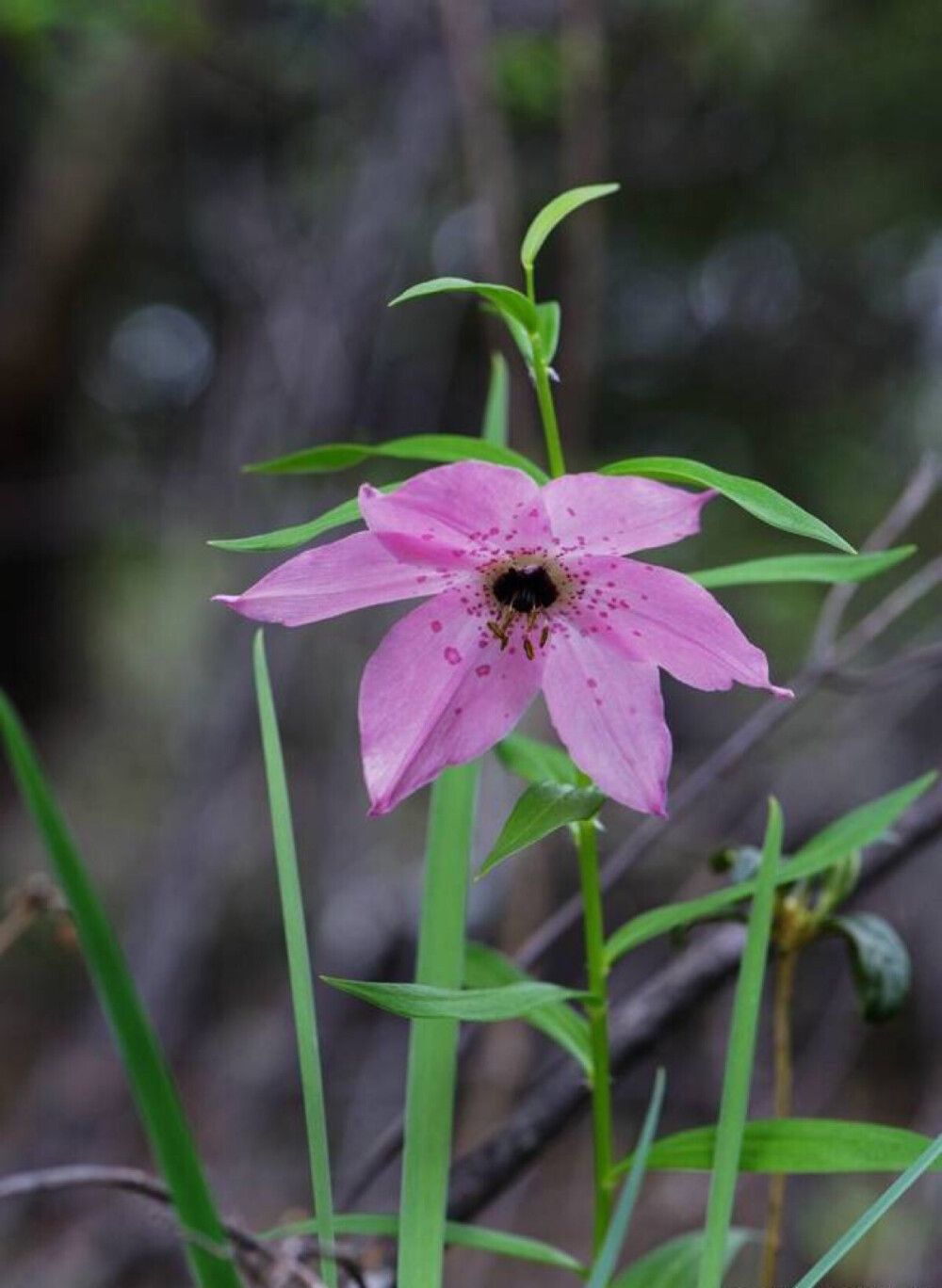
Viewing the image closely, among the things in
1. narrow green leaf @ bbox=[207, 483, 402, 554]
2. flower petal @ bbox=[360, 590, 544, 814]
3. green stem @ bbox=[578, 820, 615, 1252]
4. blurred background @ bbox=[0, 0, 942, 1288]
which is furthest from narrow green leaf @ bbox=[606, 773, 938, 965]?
blurred background @ bbox=[0, 0, 942, 1288]

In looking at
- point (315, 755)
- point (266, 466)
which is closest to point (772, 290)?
point (315, 755)

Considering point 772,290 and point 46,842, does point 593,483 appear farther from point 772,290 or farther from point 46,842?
point 772,290

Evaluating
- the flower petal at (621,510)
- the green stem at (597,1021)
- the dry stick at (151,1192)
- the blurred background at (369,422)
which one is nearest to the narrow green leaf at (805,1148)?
the green stem at (597,1021)

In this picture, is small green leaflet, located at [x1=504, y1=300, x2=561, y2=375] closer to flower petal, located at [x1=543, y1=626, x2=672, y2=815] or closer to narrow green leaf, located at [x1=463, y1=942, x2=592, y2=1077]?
flower petal, located at [x1=543, y1=626, x2=672, y2=815]

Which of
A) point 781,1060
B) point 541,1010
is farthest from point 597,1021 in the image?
point 781,1060

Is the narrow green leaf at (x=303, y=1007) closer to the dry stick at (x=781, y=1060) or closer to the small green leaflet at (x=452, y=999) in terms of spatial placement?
the small green leaflet at (x=452, y=999)

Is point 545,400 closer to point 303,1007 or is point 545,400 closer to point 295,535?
point 295,535
